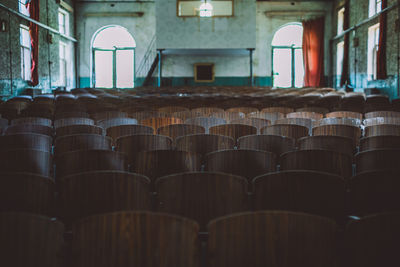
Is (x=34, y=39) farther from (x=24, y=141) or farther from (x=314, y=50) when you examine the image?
(x=314, y=50)

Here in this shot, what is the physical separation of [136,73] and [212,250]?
1998cm

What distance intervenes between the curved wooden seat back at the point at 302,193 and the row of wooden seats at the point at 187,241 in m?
0.72

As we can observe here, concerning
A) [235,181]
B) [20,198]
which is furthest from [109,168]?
[235,181]

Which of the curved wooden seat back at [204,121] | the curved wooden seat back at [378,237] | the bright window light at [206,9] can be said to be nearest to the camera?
the curved wooden seat back at [378,237]

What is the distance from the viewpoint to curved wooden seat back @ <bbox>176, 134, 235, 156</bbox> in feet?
12.7

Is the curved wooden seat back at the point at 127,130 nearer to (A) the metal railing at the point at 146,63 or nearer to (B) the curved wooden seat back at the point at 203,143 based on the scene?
(B) the curved wooden seat back at the point at 203,143

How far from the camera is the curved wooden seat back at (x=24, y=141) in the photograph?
12.3 ft

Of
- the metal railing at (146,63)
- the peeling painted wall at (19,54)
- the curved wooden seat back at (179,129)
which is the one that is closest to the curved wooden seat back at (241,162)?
the curved wooden seat back at (179,129)

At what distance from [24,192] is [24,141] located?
1659 mm

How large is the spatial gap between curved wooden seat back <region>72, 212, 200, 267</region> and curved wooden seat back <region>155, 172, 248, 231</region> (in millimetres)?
701

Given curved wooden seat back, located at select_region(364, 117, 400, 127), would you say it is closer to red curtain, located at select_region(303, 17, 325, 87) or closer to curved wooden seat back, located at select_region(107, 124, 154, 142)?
curved wooden seat back, located at select_region(107, 124, 154, 142)

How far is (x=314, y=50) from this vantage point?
1991 cm

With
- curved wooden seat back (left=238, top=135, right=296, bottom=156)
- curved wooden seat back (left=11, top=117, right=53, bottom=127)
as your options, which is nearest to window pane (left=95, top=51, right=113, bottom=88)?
curved wooden seat back (left=11, top=117, right=53, bottom=127)

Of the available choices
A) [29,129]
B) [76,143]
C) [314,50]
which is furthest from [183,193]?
[314,50]
